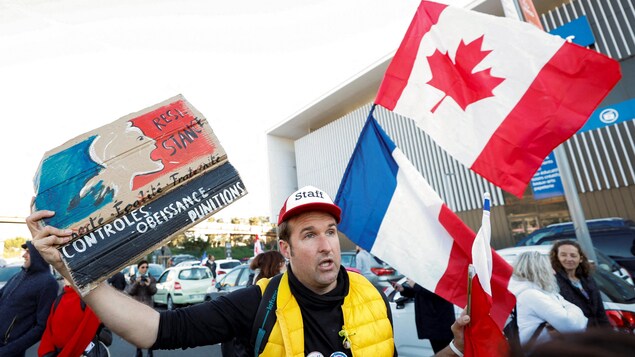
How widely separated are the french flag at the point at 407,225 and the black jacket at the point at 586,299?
4.10 ft

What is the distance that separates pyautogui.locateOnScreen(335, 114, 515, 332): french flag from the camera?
264 centimetres

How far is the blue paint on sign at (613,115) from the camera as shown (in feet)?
50.3

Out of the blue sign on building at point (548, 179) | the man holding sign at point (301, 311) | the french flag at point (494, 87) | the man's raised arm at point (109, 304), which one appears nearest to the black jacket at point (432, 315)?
the french flag at point (494, 87)

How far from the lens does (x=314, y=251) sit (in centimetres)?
168

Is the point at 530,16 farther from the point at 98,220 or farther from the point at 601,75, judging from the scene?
the point at 98,220

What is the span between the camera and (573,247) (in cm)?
344

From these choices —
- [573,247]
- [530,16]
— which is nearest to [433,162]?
[530,16]

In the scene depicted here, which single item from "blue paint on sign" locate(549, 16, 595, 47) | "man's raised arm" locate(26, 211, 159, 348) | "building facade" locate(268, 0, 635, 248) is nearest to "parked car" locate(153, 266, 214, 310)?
"man's raised arm" locate(26, 211, 159, 348)

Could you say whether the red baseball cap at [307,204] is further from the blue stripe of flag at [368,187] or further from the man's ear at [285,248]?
the blue stripe of flag at [368,187]

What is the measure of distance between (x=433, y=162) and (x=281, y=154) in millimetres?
19461

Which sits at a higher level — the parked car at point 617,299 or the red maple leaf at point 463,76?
the red maple leaf at point 463,76

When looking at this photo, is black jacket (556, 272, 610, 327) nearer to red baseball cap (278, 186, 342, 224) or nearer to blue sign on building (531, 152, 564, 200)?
red baseball cap (278, 186, 342, 224)

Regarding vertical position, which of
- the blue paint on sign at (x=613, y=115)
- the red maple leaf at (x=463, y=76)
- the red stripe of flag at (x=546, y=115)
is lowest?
the red stripe of flag at (x=546, y=115)

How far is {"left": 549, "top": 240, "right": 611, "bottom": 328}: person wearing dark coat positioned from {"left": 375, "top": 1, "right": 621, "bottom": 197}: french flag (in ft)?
3.86
